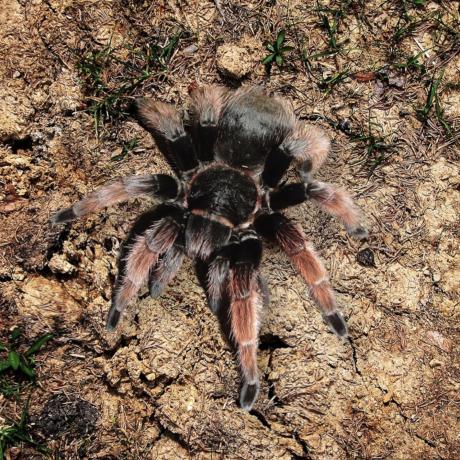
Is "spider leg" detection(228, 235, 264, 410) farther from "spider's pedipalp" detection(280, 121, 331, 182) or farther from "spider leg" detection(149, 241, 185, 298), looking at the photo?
"spider's pedipalp" detection(280, 121, 331, 182)

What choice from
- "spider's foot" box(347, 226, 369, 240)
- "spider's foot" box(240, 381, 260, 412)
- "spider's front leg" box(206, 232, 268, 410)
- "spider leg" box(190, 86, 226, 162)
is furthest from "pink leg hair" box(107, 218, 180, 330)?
"spider's foot" box(347, 226, 369, 240)

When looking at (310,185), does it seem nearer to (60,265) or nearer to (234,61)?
(234,61)

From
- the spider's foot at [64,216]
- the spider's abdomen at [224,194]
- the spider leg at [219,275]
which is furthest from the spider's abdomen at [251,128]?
the spider's foot at [64,216]

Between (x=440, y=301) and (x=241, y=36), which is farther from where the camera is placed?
(x=241, y=36)

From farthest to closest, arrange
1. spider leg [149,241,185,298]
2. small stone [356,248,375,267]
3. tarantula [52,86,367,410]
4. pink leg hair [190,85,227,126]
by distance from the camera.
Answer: small stone [356,248,375,267]
pink leg hair [190,85,227,126]
spider leg [149,241,185,298]
tarantula [52,86,367,410]

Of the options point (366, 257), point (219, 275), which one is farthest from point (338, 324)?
point (219, 275)

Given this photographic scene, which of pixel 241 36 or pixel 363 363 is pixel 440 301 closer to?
pixel 363 363

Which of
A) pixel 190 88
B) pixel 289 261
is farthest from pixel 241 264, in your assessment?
pixel 190 88
